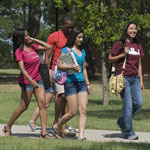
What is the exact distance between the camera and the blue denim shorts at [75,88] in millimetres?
8562

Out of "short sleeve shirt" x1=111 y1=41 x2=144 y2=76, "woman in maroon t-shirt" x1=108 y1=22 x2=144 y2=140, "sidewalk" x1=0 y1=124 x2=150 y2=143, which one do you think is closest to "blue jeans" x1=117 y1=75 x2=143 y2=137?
"woman in maroon t-shirt" x1=108 y1=22 x2=144 y2=140

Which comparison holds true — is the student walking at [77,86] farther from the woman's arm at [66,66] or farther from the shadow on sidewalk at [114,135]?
the shadow on sidewalk at [114,135]

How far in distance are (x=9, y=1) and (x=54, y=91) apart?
115 feet

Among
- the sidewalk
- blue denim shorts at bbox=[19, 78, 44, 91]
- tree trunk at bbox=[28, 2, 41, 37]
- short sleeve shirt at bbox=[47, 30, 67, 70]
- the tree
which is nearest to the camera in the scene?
blue denim shorts at bbox=[19, 78, 44, 91]

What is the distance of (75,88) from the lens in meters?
8.56

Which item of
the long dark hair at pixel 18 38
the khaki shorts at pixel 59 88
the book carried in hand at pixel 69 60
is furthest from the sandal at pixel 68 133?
the long dark hair at pixel 18 38

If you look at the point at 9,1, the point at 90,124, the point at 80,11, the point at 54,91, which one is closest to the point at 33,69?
the point at 54,91

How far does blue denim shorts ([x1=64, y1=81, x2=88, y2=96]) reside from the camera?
856 cm

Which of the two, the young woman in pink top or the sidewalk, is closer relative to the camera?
the young woman in pink top

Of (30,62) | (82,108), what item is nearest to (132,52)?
(82,108)

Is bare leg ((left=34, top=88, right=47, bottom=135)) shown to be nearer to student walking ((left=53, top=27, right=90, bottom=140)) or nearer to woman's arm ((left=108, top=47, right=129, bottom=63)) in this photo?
student walking ((left=53, top=27, right=90, bottom=140))

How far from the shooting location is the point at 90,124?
38.4ft

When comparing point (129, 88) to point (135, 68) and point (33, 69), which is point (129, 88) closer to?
point (135, 68)

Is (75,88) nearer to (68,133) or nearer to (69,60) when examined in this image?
(69,60)
